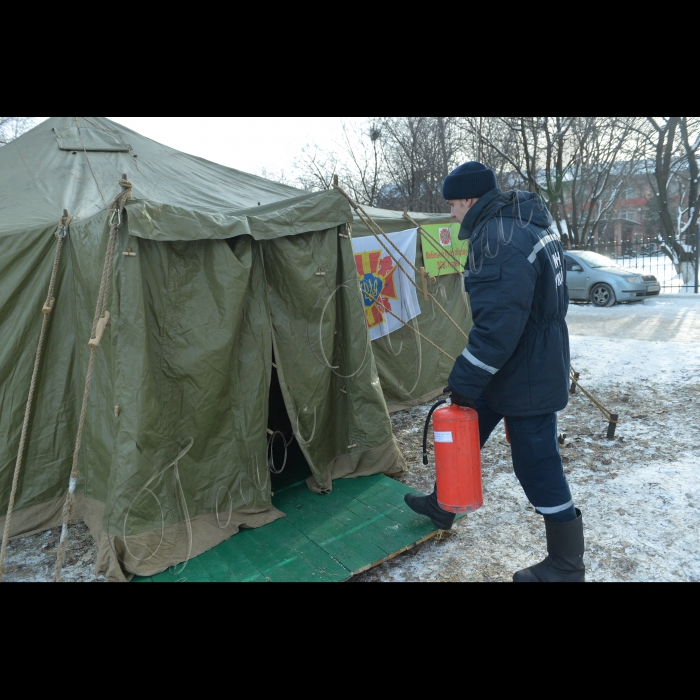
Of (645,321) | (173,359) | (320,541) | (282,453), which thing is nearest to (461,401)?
(320,541)

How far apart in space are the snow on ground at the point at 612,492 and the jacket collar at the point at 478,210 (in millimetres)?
1752

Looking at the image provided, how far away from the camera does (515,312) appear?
7.39 ft

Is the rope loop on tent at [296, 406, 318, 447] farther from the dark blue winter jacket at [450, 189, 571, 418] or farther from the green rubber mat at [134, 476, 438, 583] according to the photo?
the dark blue winter jacket at [450, 189, 571, 418]

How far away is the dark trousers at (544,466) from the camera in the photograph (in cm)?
240

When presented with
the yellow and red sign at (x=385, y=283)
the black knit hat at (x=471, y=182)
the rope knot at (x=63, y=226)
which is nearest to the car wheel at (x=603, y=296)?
the yellow and red sign at (x=385, y=283)

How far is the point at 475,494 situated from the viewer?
2.65m

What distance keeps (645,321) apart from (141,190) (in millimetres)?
9022

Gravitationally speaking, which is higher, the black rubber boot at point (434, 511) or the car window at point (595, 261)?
the car window at point (595, 261)

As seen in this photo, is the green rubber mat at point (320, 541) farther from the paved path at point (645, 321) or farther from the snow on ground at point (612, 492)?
the paved path at point (645, 321)

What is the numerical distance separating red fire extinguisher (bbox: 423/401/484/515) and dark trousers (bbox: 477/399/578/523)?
231 mm

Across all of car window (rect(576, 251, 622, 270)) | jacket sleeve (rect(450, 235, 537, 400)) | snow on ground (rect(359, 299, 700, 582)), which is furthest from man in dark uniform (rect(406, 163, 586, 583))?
car window (rect(576, 251, 622, 270))

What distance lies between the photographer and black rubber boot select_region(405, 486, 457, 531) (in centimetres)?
289

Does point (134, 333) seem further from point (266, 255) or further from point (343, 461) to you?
point (343, 461)

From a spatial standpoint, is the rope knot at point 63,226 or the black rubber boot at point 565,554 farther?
the rope knot at point 63,226
